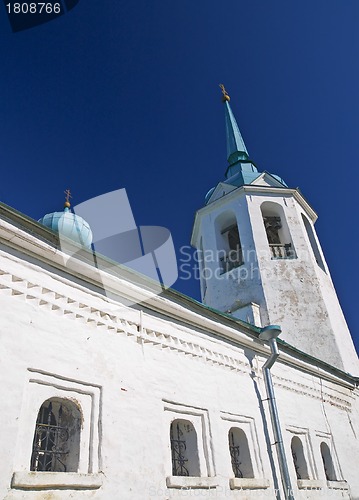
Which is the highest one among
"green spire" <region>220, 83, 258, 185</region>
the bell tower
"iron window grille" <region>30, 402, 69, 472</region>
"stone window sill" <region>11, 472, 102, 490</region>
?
"green spire" <region>220, 83, 258, 185</region>

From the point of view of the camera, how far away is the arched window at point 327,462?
24.1ft

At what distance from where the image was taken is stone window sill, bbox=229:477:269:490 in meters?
5.04

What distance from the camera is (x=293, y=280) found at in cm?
1109

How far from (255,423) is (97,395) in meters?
3.01

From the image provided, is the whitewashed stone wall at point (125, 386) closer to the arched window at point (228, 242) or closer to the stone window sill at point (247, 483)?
the stone window sill at point (247, 483)

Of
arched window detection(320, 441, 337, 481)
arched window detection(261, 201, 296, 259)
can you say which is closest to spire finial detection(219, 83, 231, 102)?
arched window detection(261, 201, 296, 259)

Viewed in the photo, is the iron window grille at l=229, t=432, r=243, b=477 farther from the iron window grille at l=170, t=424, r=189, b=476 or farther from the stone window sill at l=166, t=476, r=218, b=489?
the iron window grille at l=170, t=424, r=189, b=476

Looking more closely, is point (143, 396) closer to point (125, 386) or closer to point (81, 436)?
point (125, 386)

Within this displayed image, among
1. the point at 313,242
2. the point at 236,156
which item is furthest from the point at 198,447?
the point at 236,156

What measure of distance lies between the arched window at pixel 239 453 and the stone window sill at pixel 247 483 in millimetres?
158

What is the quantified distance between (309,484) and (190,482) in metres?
3.05

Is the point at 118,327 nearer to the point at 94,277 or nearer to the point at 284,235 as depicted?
the point at 94,277

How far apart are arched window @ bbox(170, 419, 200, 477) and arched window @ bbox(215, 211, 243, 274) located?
23.5ft

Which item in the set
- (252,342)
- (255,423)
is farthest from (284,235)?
(255,423)
